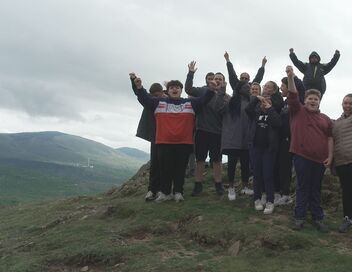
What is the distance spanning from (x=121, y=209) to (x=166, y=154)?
219cm

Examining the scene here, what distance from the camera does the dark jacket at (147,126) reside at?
12148mm

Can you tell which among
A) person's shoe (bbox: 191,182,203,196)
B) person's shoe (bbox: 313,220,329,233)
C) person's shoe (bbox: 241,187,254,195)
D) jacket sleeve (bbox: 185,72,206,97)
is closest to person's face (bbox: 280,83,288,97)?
jacket sleeve (bbox: 185,72,206,97)

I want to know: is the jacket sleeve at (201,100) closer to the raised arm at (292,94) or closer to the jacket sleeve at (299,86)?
the jacket sleeve at (299,86)

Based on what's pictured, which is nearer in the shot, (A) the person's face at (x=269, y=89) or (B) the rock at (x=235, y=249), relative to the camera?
(B) the rock at (x=235, y=249)

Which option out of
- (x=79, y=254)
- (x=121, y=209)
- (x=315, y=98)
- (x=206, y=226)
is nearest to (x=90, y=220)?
(x=121, y=209)

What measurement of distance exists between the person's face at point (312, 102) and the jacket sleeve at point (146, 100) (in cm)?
413

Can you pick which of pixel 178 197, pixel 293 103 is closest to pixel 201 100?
pixel 178 197

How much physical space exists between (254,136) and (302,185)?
183cm

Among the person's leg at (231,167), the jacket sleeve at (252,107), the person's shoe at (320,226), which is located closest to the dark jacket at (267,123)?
the jacket sleeve at (252,107)

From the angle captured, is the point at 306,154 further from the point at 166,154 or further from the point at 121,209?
the point at 121,209

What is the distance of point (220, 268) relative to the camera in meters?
7.64

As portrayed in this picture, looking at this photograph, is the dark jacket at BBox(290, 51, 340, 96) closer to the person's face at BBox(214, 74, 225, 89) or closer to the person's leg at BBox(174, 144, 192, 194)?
the person's face at BBox(214, 74, 225, 89)

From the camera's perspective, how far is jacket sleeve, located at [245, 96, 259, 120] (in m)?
10.3

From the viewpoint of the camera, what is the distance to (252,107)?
410 inches
